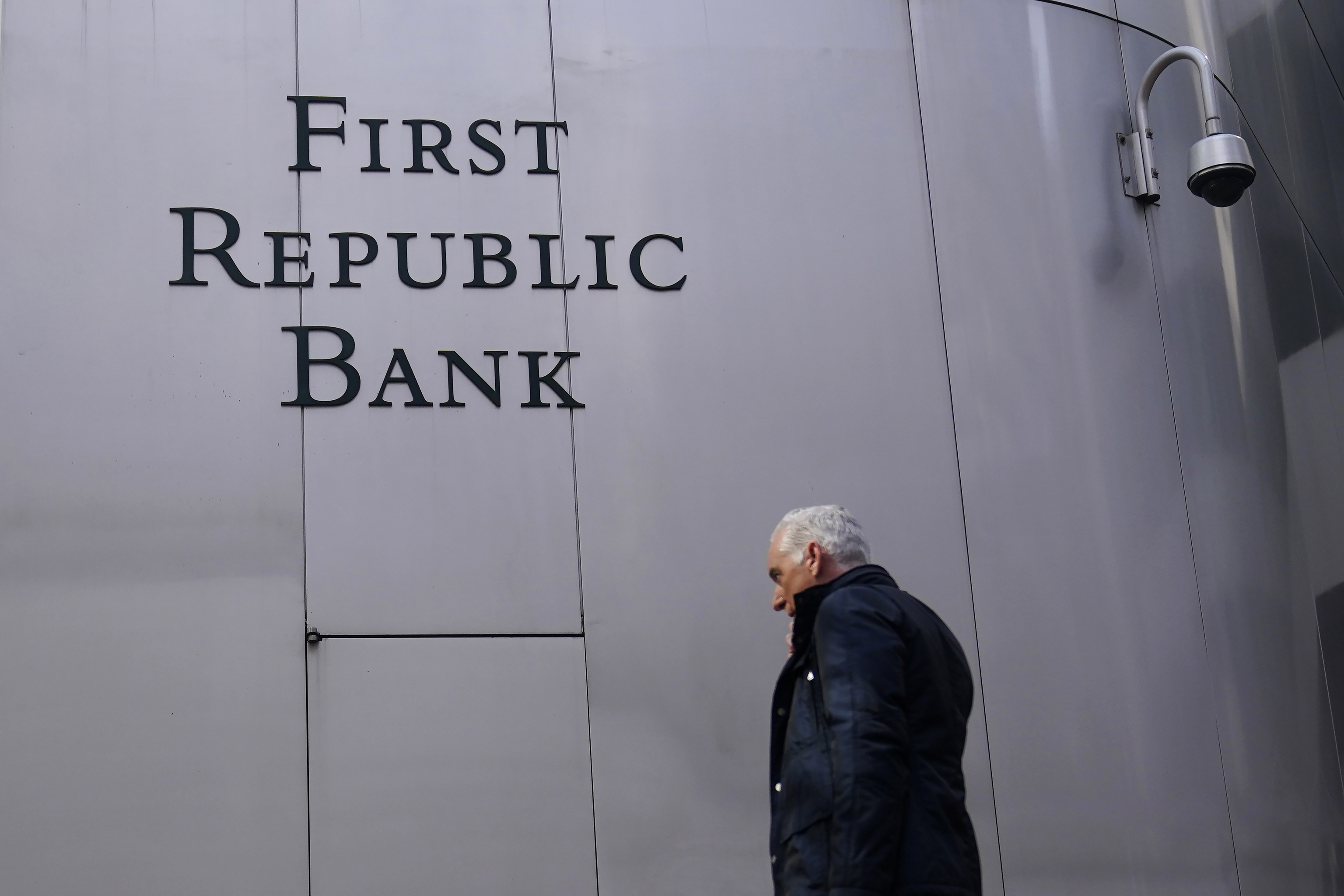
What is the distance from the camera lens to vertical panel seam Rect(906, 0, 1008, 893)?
20.1ft

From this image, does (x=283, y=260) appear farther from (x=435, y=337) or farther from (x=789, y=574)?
(x=789, y=574)

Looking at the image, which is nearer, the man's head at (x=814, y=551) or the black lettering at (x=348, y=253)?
the man's head at (x=814, y=551)

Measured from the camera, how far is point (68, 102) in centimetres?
603

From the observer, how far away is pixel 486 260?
20.3 ft

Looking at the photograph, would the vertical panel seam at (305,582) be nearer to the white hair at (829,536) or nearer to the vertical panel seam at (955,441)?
the white hair at (829,536)

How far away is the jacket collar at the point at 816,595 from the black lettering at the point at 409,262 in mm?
2676

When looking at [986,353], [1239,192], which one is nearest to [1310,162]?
[1239,192]

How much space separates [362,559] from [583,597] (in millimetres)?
848

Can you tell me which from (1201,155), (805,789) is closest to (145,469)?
(805,789)

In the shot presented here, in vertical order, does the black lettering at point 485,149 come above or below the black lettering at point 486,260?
above

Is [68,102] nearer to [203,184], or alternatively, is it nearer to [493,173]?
[203,184]

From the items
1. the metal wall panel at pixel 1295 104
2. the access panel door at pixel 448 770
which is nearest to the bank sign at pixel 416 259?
the access panel door at pixel 448 770

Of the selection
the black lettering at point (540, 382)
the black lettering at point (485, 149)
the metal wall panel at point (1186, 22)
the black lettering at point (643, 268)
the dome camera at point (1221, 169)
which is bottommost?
the black lettering at point (540, 382)

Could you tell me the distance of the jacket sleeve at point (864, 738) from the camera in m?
3.51
